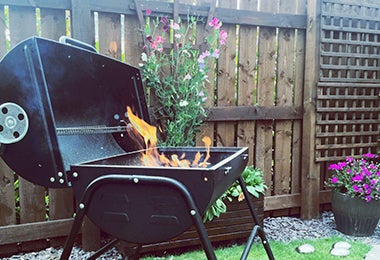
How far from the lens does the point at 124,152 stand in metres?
1.75

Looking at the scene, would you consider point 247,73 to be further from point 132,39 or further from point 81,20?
point 81,20

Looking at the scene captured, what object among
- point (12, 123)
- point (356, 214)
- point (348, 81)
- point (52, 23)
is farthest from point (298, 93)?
point (12, 123)

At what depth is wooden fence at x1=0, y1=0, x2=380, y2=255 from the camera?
242cm

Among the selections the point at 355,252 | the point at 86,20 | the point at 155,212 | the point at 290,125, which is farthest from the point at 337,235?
the point at 86,20

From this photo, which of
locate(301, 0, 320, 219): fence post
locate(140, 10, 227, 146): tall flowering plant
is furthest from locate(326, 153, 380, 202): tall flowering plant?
Result: locate(140, 10, 227, 146): tall flowering plant

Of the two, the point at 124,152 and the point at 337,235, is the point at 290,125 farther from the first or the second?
the point at 124,152

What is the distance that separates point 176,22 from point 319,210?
2.15m

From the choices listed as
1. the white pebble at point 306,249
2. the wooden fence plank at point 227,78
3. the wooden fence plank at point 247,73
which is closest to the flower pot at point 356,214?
the white pebble at point 306,249

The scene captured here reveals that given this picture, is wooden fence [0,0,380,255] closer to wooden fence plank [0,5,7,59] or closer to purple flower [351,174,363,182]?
wooden fence plank [0,5,7,59]

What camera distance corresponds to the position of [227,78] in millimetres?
2764

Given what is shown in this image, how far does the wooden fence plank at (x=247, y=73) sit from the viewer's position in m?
2.79

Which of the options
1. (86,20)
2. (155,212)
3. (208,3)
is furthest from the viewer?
(208,3)

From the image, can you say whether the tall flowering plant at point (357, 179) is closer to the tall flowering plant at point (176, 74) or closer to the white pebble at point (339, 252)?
the white pebble at point (339, 252)

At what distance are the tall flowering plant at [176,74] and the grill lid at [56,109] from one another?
738mm
